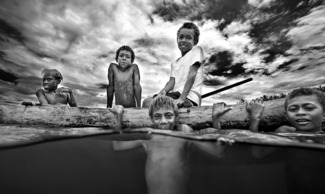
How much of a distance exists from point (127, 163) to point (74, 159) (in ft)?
6.81

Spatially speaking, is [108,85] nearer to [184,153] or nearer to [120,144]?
Result: [120,144]

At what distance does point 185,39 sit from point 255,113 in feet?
9.79

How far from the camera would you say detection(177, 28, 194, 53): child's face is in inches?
224

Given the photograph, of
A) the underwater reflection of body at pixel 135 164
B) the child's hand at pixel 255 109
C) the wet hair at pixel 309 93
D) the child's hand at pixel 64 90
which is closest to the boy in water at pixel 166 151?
the underwater reflection of body at pixel 135 164

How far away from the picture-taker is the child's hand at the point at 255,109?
399 centimetres

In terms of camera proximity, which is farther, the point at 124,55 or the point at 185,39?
the point at 124,55

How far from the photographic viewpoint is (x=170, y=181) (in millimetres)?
3625

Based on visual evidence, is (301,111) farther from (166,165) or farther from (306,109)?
(166,165)

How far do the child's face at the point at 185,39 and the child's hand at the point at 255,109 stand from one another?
262 centimetres

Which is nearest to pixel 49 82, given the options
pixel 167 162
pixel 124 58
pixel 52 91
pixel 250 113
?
pixel 52 91

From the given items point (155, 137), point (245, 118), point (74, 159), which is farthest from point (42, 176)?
point (245, 118)

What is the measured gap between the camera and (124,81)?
682 cm

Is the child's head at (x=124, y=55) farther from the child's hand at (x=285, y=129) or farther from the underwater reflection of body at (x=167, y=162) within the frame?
the child's hand at (x=285, y=129)

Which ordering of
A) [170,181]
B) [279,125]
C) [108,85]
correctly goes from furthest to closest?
[108,85] → [279,125] → [170,181]
